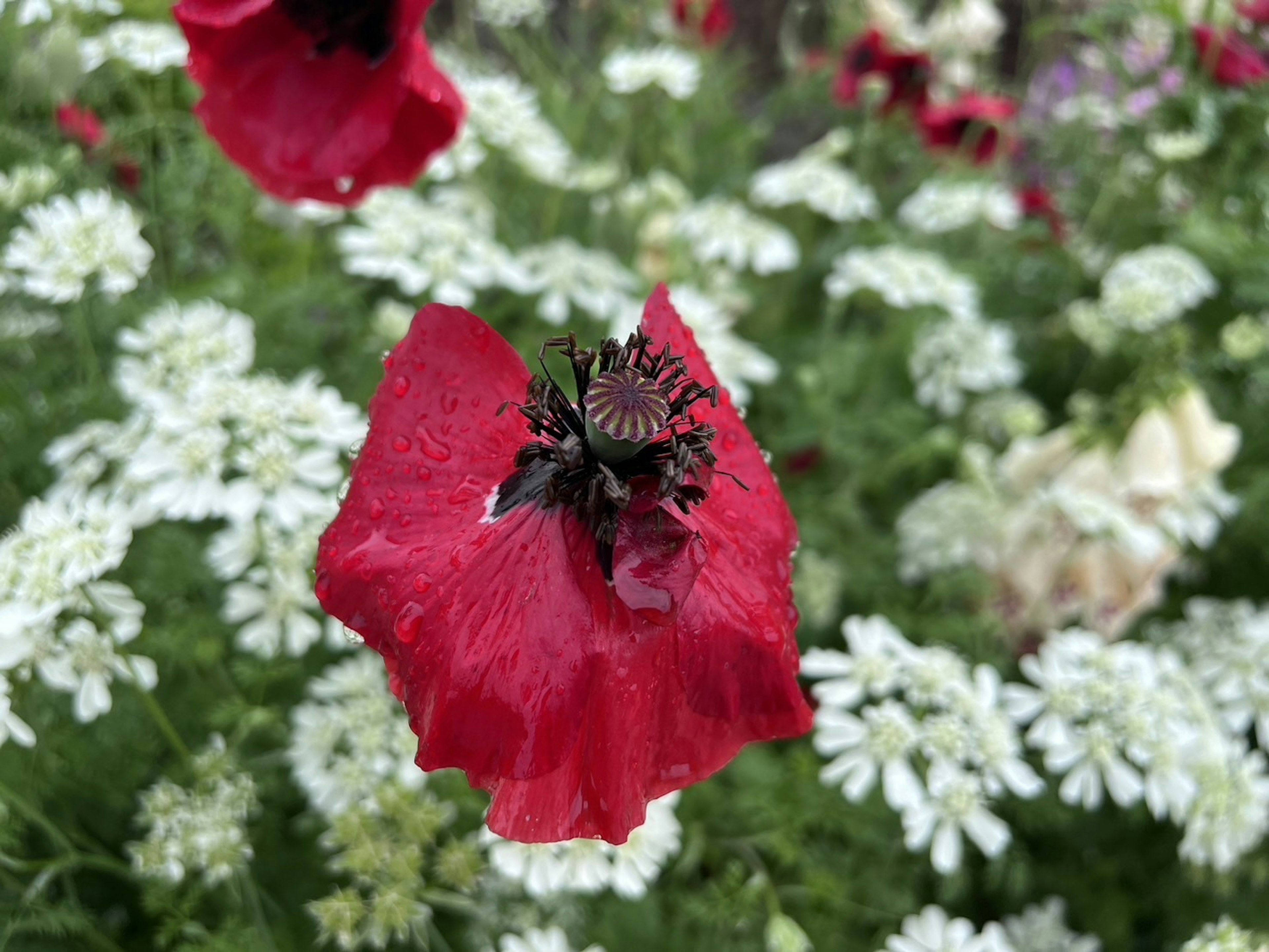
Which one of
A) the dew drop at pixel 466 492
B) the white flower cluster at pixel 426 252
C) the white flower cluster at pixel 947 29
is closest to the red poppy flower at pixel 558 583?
the dew drop at pixel 466 492

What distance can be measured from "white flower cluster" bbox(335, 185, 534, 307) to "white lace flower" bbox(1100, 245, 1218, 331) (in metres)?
0.78

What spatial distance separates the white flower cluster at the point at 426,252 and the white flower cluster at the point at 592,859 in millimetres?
621

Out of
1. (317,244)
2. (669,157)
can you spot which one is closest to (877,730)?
(317,244)

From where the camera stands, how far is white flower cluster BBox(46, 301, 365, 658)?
853 mm

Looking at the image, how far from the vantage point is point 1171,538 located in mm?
1211

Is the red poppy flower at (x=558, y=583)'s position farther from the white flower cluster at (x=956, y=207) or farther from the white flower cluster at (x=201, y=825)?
the white flower cluster at (x=956, y=207)

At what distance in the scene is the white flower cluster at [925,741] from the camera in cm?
88

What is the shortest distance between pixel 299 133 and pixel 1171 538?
1.09 m

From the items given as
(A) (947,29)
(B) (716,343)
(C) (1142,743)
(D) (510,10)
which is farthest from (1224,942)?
(A) (947,29)

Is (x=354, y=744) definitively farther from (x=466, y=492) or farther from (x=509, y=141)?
(x=509, y=141)

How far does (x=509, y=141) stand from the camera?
1.32 metres

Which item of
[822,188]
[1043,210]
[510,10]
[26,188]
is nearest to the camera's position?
[26,188]

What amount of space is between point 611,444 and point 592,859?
421 millimetres

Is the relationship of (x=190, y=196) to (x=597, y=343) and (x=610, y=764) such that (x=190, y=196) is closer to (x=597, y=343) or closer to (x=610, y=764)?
(x=597, y=343)
